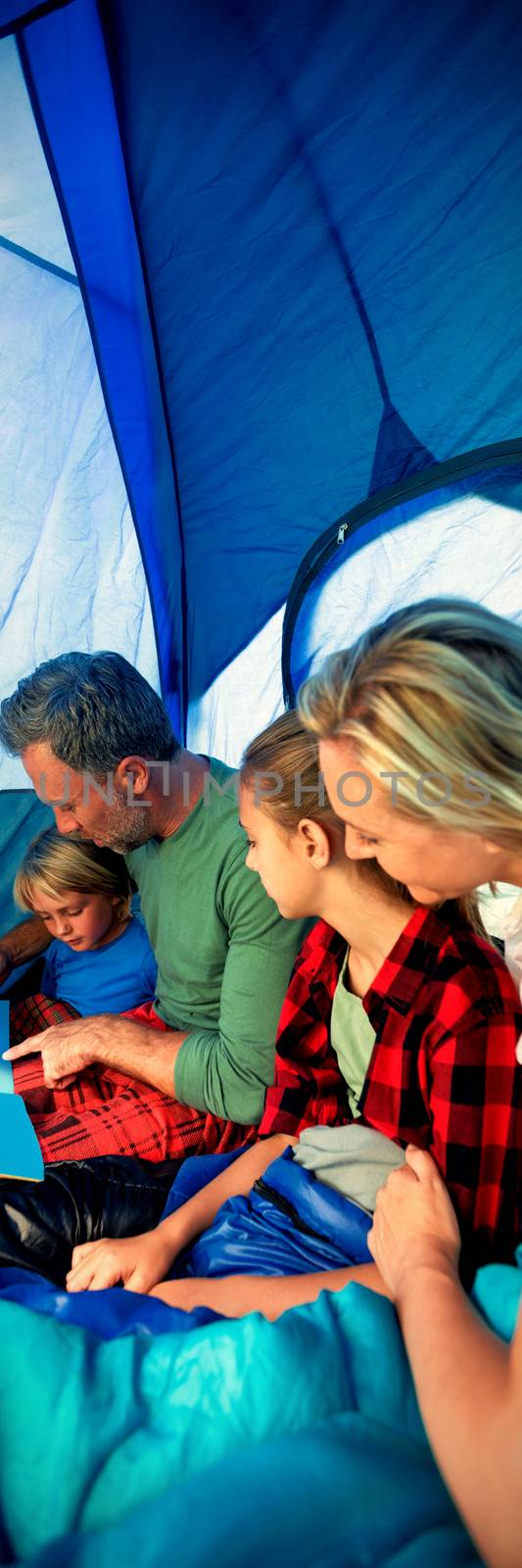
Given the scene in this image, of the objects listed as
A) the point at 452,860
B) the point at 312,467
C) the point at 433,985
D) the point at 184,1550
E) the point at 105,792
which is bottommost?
the point at 184,1550

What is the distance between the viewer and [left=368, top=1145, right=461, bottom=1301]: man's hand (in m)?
0.98

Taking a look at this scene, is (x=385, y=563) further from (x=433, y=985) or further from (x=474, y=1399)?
(x=474, y=1399)

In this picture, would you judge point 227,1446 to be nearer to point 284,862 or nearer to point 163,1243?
point 163,1243

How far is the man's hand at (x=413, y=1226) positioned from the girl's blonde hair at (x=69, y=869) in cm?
104

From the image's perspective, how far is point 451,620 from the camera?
1.06m

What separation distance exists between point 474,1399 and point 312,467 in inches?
62.1

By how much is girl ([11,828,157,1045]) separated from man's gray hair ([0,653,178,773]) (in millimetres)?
296

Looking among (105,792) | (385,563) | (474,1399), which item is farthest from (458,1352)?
(385,563)

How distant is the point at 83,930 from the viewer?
206 centimetres

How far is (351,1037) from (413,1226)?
0.32 metres

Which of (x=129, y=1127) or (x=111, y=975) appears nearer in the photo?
(x=129, y=1127)

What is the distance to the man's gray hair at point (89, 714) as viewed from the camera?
172 centimetres

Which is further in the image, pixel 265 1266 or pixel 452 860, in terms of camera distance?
pixel 265 1266

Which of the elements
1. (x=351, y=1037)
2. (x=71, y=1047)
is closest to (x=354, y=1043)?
(x=351, y=1037)
